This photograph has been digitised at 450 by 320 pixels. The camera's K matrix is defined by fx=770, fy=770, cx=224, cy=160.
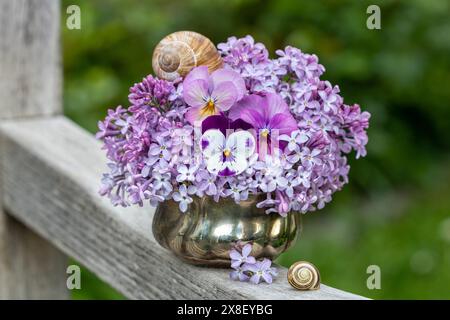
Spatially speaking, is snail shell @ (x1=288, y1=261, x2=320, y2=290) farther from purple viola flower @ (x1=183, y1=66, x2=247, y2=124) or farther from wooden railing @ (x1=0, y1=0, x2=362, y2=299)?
purple viola flower @ (x1=183, y1=66, x2=247, y2=124)

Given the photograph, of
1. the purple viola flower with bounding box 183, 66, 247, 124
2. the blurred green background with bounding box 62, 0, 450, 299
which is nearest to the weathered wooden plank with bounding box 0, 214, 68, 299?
the purple viola flower with bounding box 183, 66, 247, 124

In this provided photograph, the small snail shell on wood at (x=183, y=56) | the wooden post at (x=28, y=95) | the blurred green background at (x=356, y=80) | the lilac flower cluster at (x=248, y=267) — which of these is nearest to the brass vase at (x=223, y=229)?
the lilac flower cluster at (x=248, y=267)

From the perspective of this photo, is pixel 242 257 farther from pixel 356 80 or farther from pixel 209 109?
pixel 356 80

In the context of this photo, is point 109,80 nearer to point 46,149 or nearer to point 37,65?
point 37,65

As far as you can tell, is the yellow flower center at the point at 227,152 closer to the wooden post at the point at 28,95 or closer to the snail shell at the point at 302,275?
the snail shell at the point at 302,275

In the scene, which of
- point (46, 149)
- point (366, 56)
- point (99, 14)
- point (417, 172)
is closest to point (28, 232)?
point (46, 149)

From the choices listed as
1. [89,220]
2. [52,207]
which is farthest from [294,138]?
[52,207]

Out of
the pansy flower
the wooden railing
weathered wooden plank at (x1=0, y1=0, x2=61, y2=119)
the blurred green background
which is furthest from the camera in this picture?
the blurred green background
